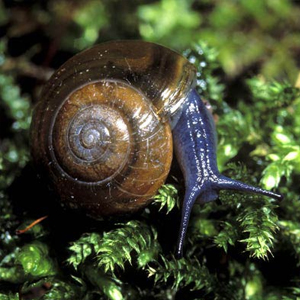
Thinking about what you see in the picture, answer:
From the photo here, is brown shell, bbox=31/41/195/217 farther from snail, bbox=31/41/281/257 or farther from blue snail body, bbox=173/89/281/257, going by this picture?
blue snail body, bbox=173/89/281/257

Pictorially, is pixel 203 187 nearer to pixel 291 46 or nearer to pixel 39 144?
pixel 39 144

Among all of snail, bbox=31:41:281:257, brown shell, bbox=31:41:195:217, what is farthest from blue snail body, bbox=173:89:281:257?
brown shell, bbox=31:41:195:217

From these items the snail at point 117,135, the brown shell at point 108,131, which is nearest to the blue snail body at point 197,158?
the snail at point 117,135

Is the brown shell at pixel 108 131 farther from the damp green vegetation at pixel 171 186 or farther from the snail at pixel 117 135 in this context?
the damp green vegetation at pixel 171 186

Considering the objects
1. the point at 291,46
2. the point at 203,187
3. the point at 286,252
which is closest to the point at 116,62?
the point at 203,187

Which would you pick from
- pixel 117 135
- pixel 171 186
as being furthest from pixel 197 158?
pixel 117 135
